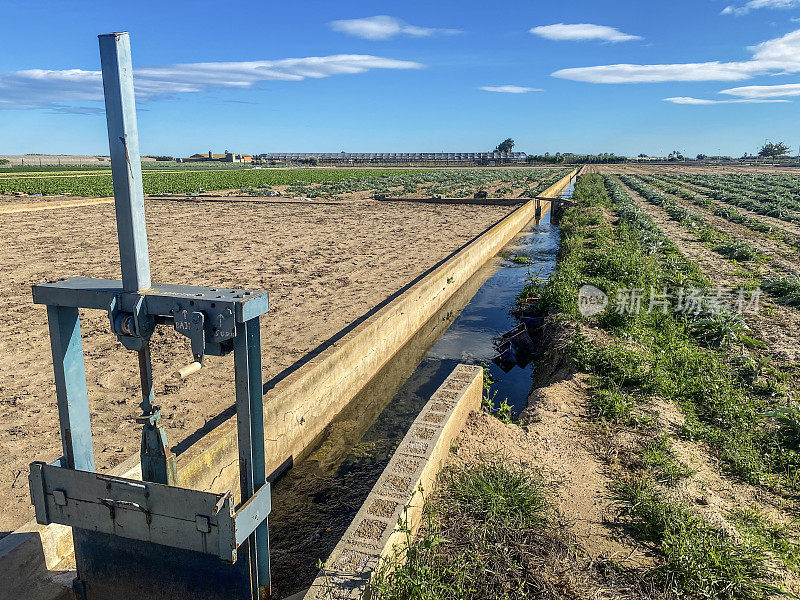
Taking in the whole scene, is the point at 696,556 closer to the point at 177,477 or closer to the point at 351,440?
the point at 177,477

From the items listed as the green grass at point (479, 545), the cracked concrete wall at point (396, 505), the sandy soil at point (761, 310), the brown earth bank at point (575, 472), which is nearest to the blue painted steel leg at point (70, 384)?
the cracked concrete wall at point (396, 505)

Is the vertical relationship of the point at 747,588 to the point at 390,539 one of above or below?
below

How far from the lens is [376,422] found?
740cm

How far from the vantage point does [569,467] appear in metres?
5.14

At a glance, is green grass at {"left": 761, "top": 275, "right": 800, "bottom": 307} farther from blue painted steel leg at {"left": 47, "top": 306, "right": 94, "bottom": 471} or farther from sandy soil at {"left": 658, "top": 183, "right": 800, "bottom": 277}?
blue painted steel leg at {"left": 47, "top": 306, "right": 94, "bottom": 471}

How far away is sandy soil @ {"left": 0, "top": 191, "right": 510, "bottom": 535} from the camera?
18.8ft

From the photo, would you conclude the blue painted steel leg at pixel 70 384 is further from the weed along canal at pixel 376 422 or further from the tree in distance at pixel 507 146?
the tree in distance at pixel 507 146

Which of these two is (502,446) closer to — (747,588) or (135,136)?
(747,588)

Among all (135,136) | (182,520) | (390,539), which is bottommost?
(390,539)

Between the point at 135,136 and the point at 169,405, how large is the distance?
14.6 feet

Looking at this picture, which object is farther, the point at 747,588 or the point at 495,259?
the point at 495,259

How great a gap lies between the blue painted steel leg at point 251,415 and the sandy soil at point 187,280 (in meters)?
2.39

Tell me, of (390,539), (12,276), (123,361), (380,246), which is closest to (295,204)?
(380,246)

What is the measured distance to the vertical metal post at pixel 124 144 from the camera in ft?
7.98
